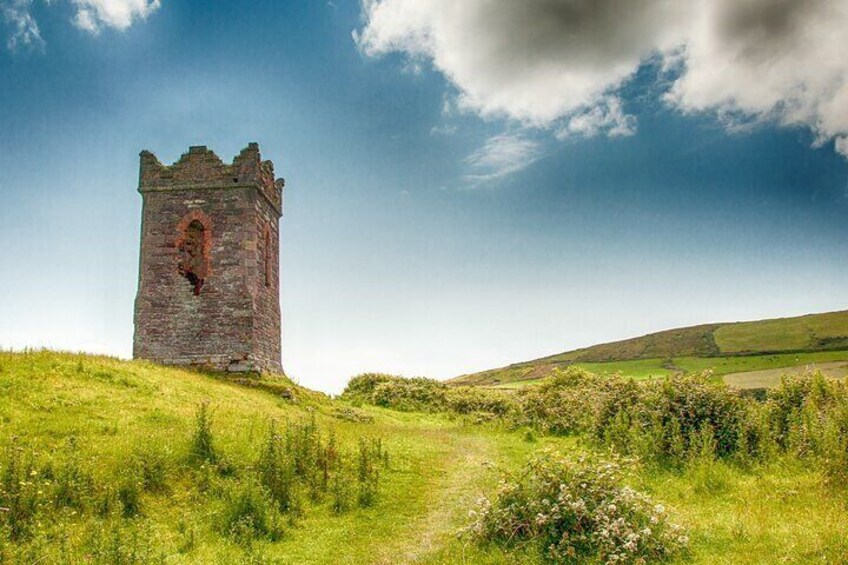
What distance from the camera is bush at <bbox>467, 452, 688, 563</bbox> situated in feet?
27.4

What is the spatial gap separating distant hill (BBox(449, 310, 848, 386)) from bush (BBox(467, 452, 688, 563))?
131ft

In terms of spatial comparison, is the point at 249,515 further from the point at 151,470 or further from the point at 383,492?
the point at 383,492

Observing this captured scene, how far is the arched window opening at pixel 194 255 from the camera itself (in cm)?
2425

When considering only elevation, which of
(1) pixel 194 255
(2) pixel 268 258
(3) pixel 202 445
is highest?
(2) pixel 268 258

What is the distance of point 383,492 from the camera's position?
12.2 meters

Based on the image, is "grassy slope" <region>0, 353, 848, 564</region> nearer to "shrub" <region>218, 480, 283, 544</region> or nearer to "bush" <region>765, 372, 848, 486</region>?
"shrub" <region>218, 480, 283, 544</region>

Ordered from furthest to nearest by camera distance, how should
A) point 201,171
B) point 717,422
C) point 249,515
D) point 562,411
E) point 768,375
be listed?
point 768,375 < point 201,171 < point 562,411 < point 717,422 < point 249,515

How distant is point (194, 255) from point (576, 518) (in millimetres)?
19621

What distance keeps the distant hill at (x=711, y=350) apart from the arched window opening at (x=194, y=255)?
3370 centimetres

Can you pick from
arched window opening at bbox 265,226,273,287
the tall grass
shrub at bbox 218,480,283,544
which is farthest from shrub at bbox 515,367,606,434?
arched window opening at bbox 265,226,273,287

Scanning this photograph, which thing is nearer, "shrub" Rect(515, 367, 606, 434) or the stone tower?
"shrub" Rect(515, 367, 606, 434)

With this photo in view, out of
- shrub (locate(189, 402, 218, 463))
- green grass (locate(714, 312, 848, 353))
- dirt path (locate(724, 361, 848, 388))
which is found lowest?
shrub (locate(189, 402, 218, 463))

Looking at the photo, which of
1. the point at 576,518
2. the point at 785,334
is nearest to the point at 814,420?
the point at 576,518

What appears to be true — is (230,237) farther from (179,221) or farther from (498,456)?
(498,456)
